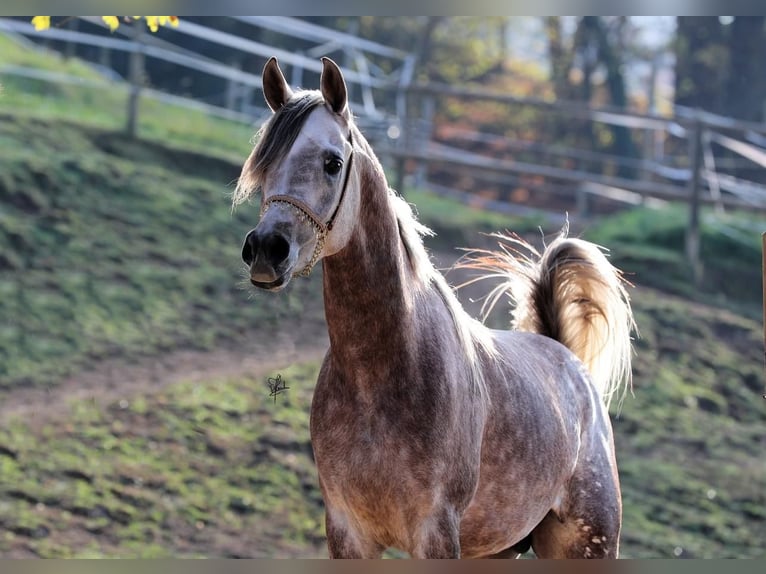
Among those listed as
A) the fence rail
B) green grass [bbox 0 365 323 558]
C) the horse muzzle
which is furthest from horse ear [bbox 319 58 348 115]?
the fence rail

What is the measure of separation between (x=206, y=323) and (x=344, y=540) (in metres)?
6.90

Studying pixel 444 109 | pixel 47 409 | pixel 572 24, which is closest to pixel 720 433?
pixel 47 409

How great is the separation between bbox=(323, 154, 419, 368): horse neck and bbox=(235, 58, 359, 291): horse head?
91 millimetres

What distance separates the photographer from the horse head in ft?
9.42

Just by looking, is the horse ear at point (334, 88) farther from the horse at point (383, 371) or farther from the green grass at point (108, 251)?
the green grass at point (108, 251)

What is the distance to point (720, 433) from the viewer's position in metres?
9.85

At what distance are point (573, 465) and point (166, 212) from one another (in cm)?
800

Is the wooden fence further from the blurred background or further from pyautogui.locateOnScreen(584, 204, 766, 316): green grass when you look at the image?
pyautogui.locateOnScreen(584, 204, 766, 316): green grass

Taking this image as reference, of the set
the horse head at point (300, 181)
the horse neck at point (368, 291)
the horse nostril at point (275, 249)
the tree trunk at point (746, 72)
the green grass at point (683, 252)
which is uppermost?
the tree trunk at point (746, 72)

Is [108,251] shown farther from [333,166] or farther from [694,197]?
[333,166]

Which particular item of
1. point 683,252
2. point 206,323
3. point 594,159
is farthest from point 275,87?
point 594,159

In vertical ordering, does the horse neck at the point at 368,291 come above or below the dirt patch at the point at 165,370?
above

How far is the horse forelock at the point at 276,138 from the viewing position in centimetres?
308

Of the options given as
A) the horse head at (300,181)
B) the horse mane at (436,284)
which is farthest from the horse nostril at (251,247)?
the horse mane at (436,284)
